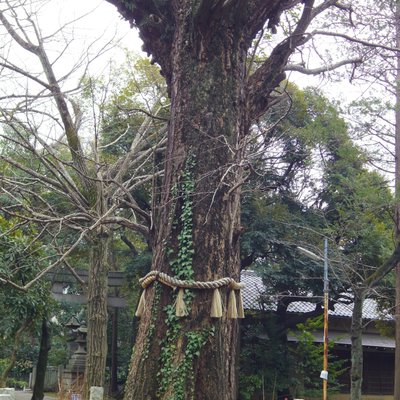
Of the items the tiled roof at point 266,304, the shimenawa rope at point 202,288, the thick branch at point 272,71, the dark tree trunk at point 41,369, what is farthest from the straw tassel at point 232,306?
the tiled roof at point 266,304

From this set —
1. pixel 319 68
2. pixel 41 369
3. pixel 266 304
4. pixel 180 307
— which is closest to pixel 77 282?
pixel 41 369

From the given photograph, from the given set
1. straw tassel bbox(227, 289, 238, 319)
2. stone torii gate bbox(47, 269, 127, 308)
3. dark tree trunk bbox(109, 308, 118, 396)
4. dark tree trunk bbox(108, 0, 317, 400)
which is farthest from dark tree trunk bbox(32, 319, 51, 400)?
straw tassel bbox(227, 289, 238, 319)

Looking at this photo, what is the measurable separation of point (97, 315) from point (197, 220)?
5560mm

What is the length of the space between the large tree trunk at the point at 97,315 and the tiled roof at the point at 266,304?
7.56 metres

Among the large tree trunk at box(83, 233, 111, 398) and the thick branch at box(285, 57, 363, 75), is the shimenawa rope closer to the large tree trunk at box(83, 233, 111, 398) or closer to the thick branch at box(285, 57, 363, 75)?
the thick branch at box(285, 57, 363, 75)

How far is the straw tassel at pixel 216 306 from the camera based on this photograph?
4.80 meters

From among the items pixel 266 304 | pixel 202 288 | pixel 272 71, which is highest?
pixel 272 71

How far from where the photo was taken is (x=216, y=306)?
4.81 metres

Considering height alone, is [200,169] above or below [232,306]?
above

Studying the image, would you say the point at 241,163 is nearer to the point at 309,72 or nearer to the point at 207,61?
the point at 207,61

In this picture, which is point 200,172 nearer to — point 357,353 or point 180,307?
point 180,307

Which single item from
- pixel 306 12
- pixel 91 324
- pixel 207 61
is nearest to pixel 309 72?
pixel 306 12

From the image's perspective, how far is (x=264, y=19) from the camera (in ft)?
18.7

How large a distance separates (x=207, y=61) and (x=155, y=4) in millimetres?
740
